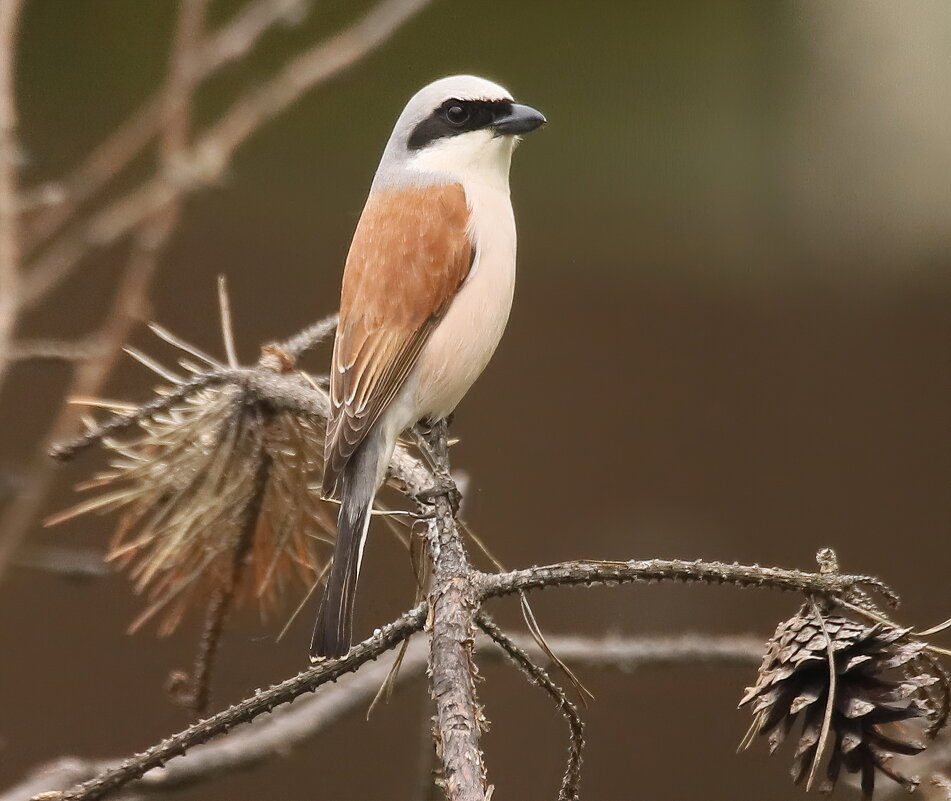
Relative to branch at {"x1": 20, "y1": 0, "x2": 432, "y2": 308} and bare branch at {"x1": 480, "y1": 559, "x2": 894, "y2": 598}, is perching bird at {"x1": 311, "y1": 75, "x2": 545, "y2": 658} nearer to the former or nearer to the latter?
branch at {"x1": 20, "y1": 0, "x2": 432, "y2": 308}

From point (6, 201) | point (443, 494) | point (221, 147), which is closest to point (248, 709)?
point (443, 494)

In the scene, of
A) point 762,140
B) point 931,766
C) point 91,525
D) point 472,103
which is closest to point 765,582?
point 931,766

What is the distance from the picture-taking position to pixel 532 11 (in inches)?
110

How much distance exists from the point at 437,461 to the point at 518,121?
1.74 feet

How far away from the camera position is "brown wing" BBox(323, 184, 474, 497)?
4.24 ft

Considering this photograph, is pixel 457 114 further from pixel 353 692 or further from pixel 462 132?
pixel 353 692

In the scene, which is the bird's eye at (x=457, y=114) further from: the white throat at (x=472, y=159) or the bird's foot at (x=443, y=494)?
the bird's foot at (x=443, y=494)

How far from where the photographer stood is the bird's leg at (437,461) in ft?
3.43

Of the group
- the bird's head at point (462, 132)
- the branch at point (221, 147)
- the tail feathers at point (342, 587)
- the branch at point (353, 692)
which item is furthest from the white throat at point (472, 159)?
the branch at point (353, 692)

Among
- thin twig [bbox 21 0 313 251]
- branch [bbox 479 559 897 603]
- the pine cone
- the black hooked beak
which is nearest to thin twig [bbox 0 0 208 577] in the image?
thin twig [bbox 21 0 313 251]

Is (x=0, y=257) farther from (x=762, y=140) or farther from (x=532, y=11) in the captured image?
(x=762, y=140)

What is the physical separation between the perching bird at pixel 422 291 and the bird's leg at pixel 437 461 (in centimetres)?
2

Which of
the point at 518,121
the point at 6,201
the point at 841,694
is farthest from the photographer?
the point at 518,121

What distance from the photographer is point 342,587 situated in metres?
1.15
